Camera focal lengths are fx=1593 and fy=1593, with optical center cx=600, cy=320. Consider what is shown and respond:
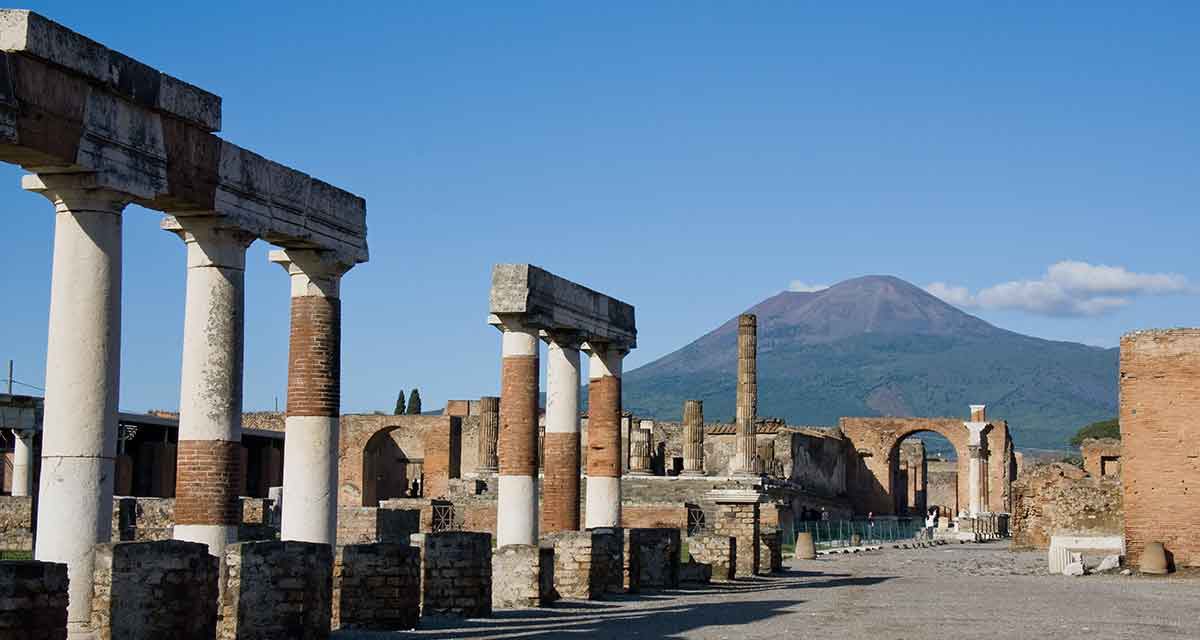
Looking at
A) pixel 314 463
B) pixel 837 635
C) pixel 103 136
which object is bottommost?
pixel 837 635

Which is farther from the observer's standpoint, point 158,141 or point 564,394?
point 564,394

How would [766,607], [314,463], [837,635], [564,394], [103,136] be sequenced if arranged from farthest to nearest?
[564,394] < [766,607] < [314,463] < [837,635] < [103,136]

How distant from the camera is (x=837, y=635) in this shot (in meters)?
14.8

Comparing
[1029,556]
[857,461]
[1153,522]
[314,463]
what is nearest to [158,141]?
[314,463]

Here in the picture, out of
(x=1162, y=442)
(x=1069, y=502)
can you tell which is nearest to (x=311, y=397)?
(x=1162, y=442)

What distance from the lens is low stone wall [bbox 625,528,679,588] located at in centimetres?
2161

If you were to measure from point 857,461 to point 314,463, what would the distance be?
5151 cm

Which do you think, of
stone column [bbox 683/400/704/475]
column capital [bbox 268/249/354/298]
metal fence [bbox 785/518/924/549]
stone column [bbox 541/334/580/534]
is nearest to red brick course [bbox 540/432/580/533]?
stone column [bbox 541/334/580/534]

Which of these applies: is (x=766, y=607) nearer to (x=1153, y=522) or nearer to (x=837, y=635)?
(x=837, y=635)

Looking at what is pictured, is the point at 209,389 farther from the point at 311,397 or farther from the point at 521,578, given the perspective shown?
the point at 521,578

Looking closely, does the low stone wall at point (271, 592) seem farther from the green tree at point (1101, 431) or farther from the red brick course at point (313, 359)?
the green tree at point (1101, 431)

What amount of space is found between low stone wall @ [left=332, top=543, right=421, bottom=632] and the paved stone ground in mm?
344

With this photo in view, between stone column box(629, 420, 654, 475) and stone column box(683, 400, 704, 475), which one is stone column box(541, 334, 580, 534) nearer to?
stone column box(683, 400, 704, 475)

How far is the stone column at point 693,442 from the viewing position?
4253cm
